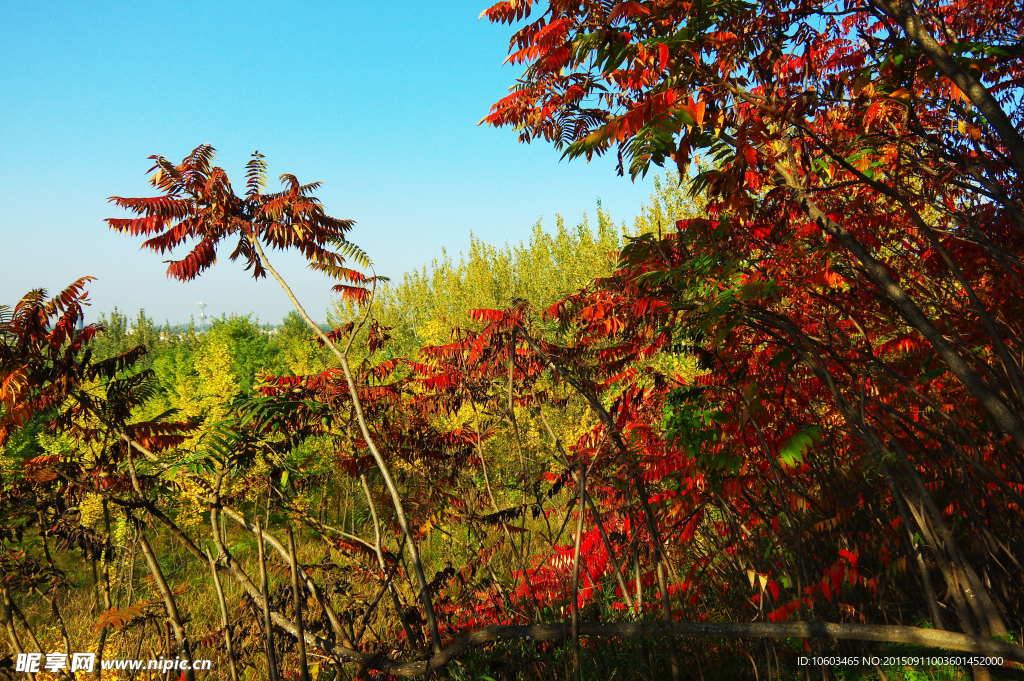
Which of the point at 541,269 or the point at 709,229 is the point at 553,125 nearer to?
the point at 709,229

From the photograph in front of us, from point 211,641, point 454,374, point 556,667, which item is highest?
point 454,374

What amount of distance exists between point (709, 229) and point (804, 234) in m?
0.65

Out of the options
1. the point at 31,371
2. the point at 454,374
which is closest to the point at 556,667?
the point at 454,374

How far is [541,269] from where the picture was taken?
86.3 ft

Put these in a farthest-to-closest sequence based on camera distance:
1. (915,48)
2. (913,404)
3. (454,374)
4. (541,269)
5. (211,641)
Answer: (541,269) < (454,374) < (913,404) < (211,641) < (915,48)

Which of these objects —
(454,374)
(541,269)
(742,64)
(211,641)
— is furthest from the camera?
(541,269)

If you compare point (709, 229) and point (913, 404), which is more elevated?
point (709, 229)

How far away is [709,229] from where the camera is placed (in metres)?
3.86

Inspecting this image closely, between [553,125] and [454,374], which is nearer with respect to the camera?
[553,125]

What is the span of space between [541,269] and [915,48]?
23.5 meters

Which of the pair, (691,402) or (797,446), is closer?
(797,446)

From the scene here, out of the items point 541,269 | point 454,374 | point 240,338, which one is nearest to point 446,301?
point 541,269

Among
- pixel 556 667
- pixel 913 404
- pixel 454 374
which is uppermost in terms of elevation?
pixel 454 374

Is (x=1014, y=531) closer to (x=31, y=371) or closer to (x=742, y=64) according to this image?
(x=742, y=64)
